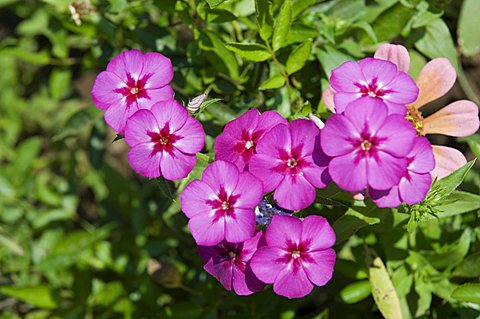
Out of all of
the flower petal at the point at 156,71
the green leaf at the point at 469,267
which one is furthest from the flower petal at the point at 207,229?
the green leaf at the point at 469,267

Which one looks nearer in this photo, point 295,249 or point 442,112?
point 295,249

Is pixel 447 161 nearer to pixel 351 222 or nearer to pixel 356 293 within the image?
pixel 351 222

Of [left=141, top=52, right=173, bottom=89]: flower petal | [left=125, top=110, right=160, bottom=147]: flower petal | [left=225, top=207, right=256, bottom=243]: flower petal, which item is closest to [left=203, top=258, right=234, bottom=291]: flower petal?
[left=225, top=207, right=256, bottom=243]: flower petal

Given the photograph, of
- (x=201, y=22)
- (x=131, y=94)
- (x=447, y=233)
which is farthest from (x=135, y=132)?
(x=447, y=233)

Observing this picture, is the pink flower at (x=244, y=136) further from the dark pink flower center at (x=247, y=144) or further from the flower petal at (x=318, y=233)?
the flower petal at (x=318, y=233)

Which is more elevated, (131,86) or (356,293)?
(131,86)

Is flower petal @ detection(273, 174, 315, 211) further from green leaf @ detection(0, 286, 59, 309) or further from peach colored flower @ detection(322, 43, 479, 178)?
green leaf @ detection(0, 286, 59, 309)

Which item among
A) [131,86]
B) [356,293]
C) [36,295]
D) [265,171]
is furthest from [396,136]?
[36,295]
